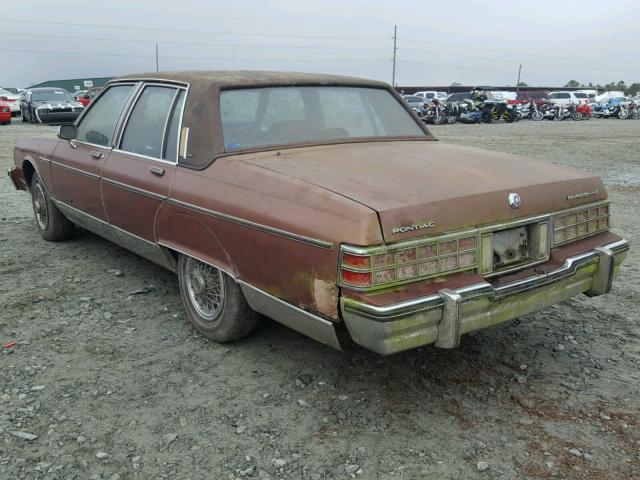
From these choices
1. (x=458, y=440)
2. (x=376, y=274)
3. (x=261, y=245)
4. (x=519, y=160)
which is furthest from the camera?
(x=519, y=160)

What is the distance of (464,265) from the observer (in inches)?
110

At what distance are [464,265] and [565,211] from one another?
807mm

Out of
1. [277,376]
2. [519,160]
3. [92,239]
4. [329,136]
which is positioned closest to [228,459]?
[277,376]

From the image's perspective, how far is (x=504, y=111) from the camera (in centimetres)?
2948

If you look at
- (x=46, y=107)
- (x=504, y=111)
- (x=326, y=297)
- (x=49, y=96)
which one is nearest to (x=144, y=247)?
(x=326, y=297)

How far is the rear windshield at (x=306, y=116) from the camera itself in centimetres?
363

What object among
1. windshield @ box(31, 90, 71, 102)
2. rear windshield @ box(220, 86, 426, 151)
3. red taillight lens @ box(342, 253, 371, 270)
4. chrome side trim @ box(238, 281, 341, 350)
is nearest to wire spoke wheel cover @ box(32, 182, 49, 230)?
rear windshield @ box(220, 86, 426, 151)

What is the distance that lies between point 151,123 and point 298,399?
2167 millimetres

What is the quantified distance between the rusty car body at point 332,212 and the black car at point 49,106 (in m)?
18.9

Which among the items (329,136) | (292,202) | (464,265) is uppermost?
(329,136)

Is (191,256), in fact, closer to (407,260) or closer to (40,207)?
(407,260)

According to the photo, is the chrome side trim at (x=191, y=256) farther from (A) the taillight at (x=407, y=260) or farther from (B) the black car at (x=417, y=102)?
(B) the black car at (x=417, y=102)

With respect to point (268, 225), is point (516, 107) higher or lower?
higher

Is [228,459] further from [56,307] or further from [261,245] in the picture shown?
[56,307]
